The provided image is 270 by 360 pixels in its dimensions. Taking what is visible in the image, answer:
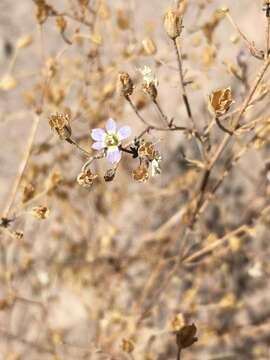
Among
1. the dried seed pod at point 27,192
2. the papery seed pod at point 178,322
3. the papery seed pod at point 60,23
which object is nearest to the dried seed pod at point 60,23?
the papery seed pod at point 60,23

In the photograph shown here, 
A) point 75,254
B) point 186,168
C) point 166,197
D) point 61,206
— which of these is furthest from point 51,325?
point 186,168

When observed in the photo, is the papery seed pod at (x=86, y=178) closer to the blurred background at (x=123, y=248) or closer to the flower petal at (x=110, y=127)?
the flower petal at (x=110, y=127)

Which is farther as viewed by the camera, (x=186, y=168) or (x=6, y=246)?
(x=186, y=168)

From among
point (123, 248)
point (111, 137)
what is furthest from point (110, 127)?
point (123, 248)

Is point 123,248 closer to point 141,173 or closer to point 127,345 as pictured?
point 127,345

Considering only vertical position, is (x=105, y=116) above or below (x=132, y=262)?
above

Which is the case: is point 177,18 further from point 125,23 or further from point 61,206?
point 61,206

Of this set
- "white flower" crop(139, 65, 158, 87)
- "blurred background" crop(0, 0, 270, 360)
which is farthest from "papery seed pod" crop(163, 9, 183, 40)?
"blurred background" crop(0, 0, 270, 360)

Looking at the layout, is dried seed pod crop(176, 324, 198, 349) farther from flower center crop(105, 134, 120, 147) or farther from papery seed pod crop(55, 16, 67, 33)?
papery seed pod crop(55, 16, 67, 33)

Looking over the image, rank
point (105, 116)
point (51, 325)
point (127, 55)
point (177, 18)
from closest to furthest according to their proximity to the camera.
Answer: point (177, 18) → point (127, 55) → point (105, 116) → point (51, 325)
